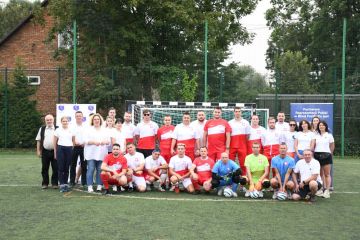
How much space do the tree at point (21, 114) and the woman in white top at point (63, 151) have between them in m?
10.1

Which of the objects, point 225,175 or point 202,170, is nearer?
point 225,175

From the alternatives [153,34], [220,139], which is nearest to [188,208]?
[220,139]

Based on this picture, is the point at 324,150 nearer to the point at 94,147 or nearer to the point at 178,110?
the point at 94,147

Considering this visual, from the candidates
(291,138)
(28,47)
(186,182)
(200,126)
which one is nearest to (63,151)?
(186,182)

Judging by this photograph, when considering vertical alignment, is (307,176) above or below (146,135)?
below

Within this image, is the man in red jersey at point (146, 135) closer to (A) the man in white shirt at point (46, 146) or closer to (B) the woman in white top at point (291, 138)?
(A) the man in white shirt at point (46, 146)

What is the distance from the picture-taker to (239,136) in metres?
10.6

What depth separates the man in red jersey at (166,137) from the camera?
10.8 meters

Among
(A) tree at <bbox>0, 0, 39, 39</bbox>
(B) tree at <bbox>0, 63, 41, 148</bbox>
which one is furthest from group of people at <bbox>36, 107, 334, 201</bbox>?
(A) tree at <bbox>0, 0, 39, 39</bbox>

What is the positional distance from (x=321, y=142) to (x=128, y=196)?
369 centimetres

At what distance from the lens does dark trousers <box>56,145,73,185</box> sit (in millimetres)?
9891

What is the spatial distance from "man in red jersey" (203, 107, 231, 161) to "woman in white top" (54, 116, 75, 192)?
2.67m

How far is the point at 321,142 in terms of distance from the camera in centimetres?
991

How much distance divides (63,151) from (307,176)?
4.46 meters
